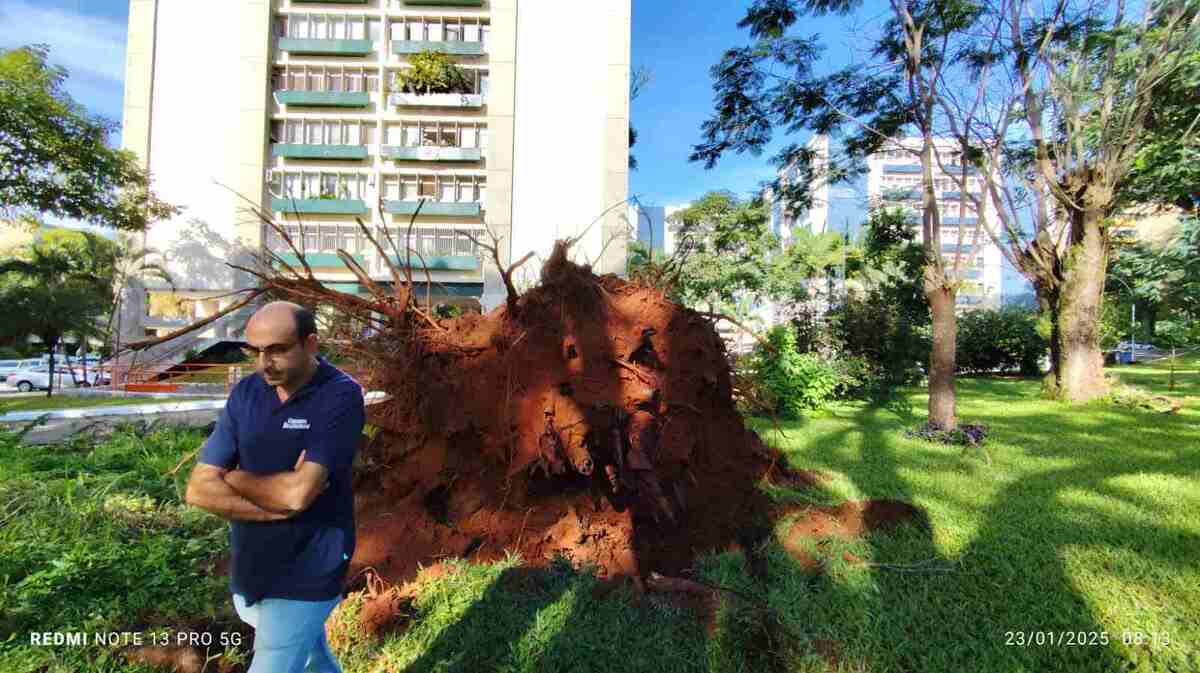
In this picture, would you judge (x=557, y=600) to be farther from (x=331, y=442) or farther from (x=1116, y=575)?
(x=1116, y=575)

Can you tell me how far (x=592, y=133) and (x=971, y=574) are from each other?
25.9m

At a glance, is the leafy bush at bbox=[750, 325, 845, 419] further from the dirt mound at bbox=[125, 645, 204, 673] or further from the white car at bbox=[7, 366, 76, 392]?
the white car at bbox=[7, 366, 76, 392]

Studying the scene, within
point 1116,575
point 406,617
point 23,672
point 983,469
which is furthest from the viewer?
point 983,469

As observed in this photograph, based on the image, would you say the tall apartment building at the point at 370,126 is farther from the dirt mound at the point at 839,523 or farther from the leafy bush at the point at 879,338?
the dirt mound at the point at 839,523

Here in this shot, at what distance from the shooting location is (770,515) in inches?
167

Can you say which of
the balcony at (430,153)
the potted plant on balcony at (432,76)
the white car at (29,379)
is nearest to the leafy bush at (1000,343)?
the balcony at (430,153)

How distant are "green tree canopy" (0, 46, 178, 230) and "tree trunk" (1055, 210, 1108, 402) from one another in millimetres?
25174

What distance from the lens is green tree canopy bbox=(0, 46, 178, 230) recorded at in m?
13.5

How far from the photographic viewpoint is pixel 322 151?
27.7 meters

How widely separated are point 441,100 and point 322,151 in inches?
264

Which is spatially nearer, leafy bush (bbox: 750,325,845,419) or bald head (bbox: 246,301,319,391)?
bald head (bbox: 246,301,319,391)

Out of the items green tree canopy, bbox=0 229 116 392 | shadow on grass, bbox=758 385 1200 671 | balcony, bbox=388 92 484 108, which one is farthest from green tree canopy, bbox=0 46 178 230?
shadow on grass, bbox=758 385 1200 671

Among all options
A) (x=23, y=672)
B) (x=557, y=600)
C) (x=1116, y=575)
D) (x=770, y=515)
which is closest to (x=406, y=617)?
(x=557, y=600)

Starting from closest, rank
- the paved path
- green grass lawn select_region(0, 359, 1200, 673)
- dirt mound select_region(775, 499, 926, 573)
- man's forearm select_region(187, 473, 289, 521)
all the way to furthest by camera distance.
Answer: man's forearm select_region(187, 473, 289, 521)
green grass lawn select_region(0, 359, 1200, 673)
dirt mound select_region(775, 499, 926, 573)
the paved path
